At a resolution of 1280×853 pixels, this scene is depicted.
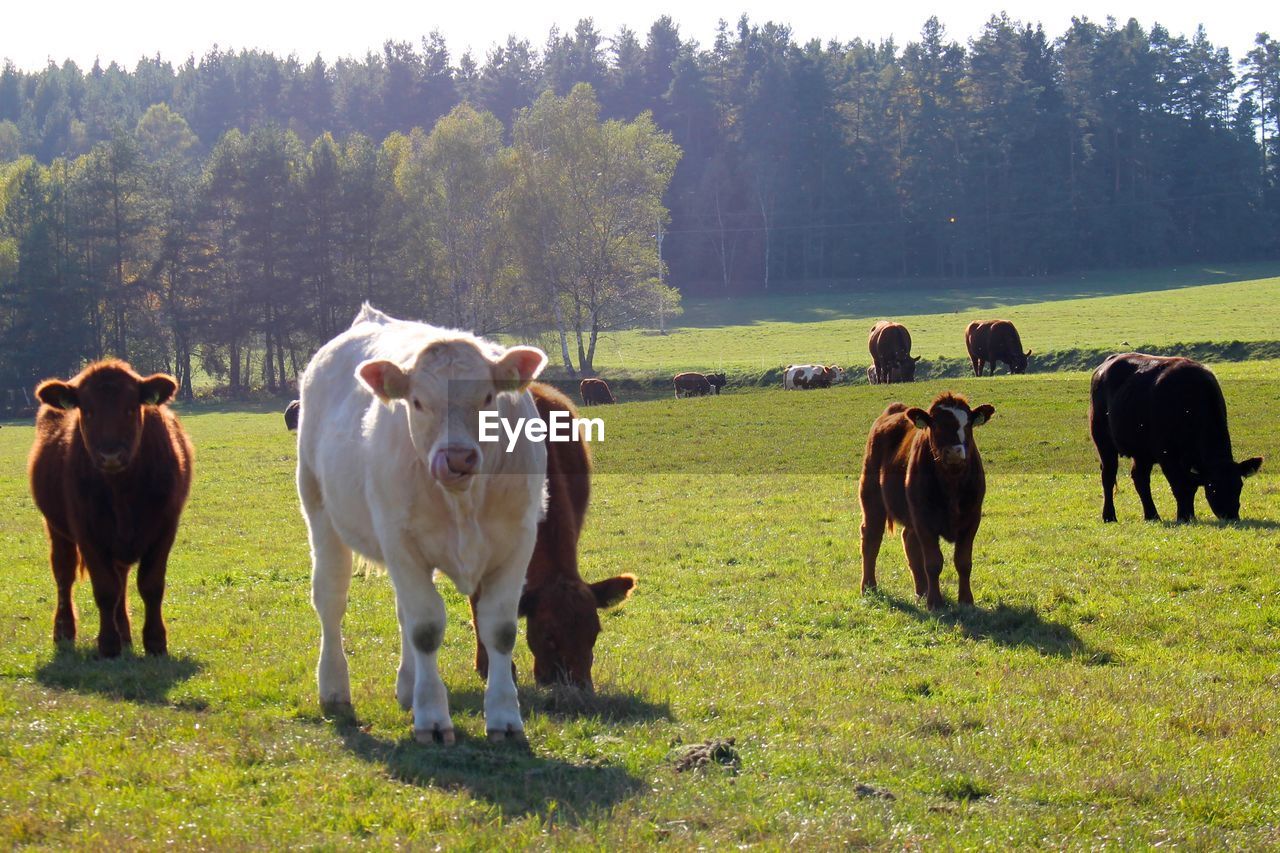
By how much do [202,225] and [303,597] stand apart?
5490 cm

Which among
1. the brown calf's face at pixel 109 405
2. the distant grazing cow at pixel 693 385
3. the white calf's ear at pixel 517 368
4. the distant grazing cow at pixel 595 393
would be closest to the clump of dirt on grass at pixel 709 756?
the white calf's ear at pixel 517 368

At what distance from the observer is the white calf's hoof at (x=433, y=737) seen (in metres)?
6.14

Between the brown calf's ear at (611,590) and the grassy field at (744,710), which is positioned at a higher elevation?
the brown calf's ear at (611,590)

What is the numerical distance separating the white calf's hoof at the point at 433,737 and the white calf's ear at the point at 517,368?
1.67 m

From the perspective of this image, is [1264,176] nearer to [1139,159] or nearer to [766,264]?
[1139,159]

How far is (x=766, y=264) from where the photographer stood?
98500mm

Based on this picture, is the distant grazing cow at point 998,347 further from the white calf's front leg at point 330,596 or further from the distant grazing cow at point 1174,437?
the white calf's front leg at point 330,596

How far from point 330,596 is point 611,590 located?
1.72 meters

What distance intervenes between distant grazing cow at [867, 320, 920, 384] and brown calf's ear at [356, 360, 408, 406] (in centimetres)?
3795

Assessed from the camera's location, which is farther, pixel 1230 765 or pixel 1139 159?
pixel 1139 159

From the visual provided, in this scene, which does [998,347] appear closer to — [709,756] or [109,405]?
[109,405]

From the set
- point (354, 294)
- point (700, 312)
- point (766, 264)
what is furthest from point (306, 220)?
point (766, 264)

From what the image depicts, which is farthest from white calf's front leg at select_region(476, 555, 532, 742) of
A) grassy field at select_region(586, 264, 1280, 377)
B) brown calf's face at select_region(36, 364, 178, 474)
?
grassy field at select_region(586, 264, 1280, 377)

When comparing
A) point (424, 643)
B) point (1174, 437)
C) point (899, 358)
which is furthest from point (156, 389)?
point (899, 358)
